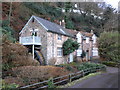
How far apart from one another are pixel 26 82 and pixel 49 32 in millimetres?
11796

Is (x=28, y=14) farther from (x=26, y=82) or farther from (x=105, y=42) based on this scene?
(x=26, y=82)

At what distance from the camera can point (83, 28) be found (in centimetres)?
4150

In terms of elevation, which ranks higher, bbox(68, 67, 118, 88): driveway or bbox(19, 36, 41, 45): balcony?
bbox(19, 36, 41, 45): balcony

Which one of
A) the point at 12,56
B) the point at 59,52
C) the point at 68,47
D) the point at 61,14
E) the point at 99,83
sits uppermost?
the point at 61,14

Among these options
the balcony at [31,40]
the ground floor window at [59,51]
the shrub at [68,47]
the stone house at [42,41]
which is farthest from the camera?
the shrub at [68,47]

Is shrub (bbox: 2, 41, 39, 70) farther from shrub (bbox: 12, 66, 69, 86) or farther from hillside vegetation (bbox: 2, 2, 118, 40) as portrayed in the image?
hillside vegetation (bbox: 2, 2, 118, 40)

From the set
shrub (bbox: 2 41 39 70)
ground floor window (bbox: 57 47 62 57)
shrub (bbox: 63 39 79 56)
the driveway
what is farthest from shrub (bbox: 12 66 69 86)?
shrub (bbox: 63 39 79 56)

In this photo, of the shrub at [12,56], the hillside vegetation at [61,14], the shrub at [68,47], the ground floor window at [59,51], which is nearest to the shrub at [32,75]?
the shrub at [12,56]

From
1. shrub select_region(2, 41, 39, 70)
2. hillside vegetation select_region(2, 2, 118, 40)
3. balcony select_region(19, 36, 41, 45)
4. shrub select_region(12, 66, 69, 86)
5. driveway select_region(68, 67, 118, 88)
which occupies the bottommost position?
driveway select_region(68, 67, 118, 88)

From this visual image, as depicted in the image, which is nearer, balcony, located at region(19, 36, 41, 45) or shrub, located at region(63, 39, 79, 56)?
balcony, located at region(19, 36, 41, 45)

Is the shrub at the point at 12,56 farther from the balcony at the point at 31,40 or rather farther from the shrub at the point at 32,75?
the balcony at the point at 31,40

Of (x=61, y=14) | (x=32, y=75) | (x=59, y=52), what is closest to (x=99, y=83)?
(x=32, y=75)

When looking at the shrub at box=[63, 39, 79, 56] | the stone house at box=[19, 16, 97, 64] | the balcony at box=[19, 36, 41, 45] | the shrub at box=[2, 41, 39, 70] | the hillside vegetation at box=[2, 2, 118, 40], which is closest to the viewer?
the shrub at box=[2, 41, 39, 70]

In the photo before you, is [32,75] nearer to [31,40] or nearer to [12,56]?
[12,56]
